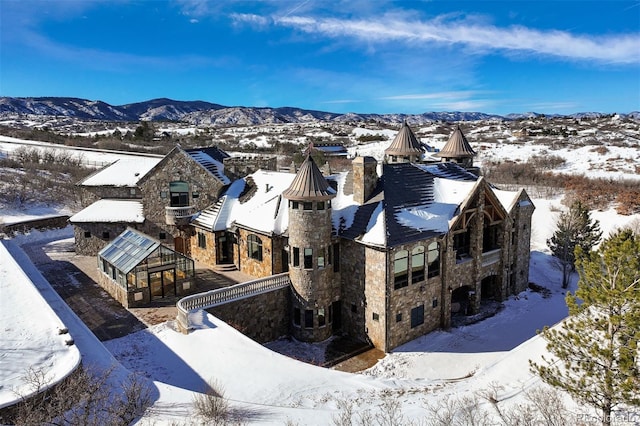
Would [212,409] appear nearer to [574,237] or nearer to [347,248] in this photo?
[347,248]

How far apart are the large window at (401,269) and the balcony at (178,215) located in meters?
16.3

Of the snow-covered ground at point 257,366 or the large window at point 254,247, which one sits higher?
the large window at point 254,247

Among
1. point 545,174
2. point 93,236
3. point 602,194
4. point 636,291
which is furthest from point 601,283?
point 545,174

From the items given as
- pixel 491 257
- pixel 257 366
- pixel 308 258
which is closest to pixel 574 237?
pixel 491 257

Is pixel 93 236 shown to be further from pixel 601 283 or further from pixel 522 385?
pixel 601 283

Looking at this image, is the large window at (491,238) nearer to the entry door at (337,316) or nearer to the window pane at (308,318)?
the entry door at (337,316)

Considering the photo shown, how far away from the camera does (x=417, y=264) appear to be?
2497cm

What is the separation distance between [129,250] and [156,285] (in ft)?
8.69

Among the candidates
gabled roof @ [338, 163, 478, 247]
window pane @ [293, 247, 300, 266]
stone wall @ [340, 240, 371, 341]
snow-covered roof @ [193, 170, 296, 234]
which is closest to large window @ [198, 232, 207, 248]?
snow-covered roof @ [193, 170, 296, 234]

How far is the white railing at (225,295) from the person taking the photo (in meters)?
22.4

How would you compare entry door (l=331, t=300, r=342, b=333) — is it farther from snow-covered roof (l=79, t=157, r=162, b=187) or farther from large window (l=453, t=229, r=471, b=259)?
snow-covered roof (l=79, t=157, r=162, b=187)

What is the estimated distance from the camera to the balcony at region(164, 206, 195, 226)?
32.6 metres

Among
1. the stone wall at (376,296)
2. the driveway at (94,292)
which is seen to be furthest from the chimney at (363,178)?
the driveway at (94,292)

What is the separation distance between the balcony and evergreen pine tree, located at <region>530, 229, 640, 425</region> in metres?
25.2
